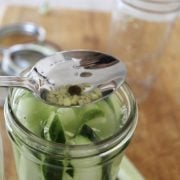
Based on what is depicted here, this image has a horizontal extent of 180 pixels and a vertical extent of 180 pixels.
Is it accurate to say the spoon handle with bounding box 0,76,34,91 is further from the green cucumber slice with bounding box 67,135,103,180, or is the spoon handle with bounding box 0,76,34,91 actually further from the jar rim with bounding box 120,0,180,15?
the jar rim with bounding box 120,0,180,15

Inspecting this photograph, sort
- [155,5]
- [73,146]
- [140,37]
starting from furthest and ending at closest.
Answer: [140,37] < [155,5] < [73,146]

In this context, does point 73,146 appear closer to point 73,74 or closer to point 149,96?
point 73,74

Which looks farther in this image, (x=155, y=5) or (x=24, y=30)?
(x=24, y=30)

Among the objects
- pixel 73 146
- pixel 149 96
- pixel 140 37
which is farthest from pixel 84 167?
pixel 140 37

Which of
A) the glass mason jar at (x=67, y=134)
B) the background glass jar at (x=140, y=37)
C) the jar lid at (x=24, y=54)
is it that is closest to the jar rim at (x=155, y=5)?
the background glass jar at (x=140, y=37)

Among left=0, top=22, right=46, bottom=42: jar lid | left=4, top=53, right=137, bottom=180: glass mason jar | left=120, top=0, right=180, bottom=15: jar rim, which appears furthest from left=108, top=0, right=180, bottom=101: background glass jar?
left=4, top=53, right=137, bottom=180: glass mason jar

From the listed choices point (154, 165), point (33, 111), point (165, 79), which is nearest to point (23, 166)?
point (33, 111)

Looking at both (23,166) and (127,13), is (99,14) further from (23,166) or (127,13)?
(23,166)
